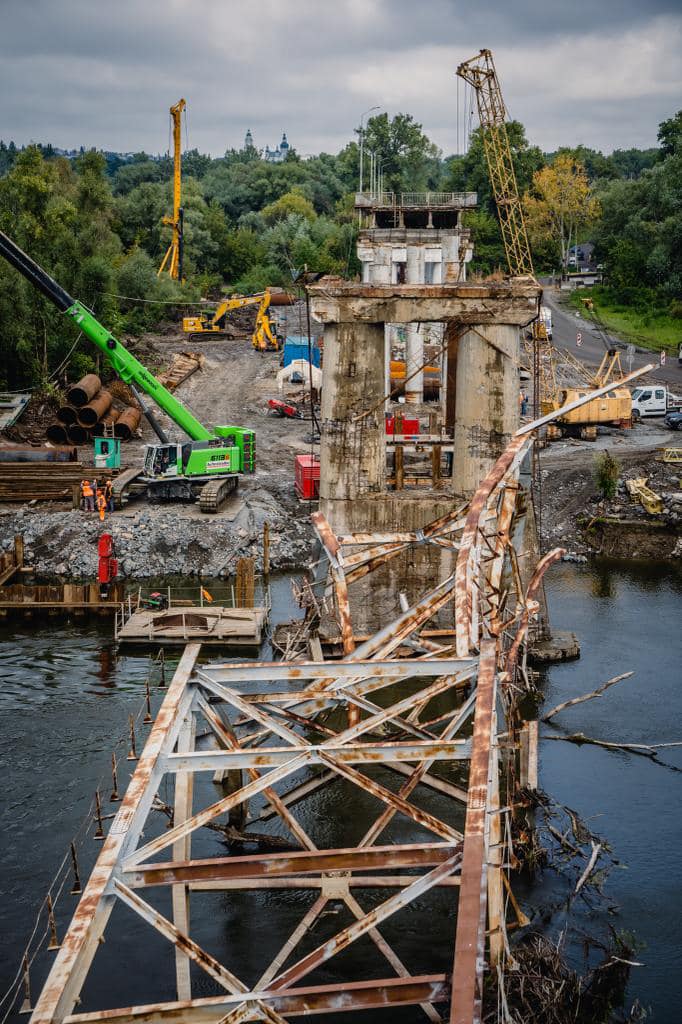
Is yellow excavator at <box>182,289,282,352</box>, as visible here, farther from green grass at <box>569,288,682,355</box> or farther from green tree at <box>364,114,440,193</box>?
green tree at <box>364,114,440,193</box>

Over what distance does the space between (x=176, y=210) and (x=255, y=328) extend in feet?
55.5

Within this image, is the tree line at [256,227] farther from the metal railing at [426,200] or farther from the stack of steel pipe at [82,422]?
the stack of steel pipe at [82,422]

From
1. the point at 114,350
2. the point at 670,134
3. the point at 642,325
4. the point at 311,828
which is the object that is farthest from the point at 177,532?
the point at 670,134

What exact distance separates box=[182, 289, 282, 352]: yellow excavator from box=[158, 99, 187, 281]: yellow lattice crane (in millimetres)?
10838

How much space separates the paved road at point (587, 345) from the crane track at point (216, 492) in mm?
31777

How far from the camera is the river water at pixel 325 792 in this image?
20.5 m

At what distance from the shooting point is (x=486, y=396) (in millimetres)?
35906

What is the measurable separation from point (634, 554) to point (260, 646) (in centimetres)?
1935

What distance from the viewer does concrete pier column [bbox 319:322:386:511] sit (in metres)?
35.8

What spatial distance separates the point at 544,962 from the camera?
57.3 feet

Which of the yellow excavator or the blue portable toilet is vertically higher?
the yellow excavator

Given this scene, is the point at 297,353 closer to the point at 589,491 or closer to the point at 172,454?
the point at 172,454

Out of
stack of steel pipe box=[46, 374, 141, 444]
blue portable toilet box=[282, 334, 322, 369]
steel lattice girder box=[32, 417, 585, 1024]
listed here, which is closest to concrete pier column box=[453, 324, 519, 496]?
steel lattice girder box=[32, 417, 585, 1024]

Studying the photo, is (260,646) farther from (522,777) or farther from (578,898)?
(578,898)
